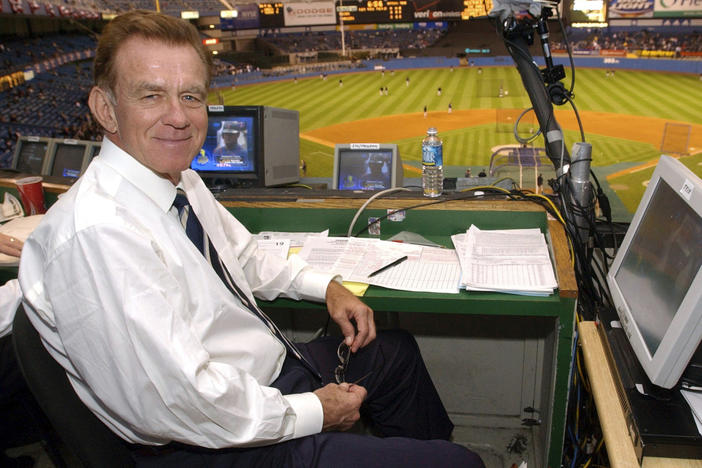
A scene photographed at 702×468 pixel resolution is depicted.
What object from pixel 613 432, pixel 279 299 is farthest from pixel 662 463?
pixel 279 299

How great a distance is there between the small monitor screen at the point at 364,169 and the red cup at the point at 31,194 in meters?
1.49

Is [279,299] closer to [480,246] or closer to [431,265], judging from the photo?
[431,265]

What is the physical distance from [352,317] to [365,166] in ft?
4.62

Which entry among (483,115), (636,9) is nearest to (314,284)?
(636,9)

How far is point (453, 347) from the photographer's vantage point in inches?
83.4

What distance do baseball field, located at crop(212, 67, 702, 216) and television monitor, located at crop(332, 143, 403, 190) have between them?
3757mm

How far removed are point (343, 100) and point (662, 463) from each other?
511 inches

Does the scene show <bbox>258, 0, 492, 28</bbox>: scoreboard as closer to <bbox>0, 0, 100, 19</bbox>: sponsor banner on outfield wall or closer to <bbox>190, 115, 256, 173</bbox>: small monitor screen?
<bbox>0, 0, 100, 19</bbox>: sponsor banner on outfield wall

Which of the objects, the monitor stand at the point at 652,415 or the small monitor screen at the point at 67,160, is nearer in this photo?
the monitor stand at the point at 652,415

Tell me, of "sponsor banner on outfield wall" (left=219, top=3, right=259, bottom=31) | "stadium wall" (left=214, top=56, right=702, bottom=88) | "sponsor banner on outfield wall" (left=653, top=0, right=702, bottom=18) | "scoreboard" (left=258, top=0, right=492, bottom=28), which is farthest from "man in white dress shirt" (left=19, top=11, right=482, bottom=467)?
"sponsor banner on outfield wall" (left=219, top=3, right=259, bottom=31)

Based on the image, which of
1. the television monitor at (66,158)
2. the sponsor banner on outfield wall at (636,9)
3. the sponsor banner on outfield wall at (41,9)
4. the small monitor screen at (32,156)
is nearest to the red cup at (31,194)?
the television monitor at (66,158)

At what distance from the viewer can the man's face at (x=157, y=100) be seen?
3.43 feet

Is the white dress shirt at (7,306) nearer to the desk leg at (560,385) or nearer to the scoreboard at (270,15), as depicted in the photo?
the desk leg at (560,385)

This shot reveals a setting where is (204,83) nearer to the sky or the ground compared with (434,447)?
nearer to the sky
